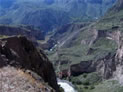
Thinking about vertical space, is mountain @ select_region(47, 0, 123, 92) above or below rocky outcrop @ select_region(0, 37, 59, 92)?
below

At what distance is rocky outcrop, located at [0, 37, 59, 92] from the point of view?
23134 millimetres

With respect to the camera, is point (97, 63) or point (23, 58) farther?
point (97, 63)

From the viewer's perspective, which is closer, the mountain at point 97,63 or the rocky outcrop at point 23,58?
the rocky outcrop at point 23,58

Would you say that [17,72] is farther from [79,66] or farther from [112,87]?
[79,66]

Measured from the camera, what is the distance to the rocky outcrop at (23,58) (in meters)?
23.1

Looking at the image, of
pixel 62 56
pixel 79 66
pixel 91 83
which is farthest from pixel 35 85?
pixel 62 56

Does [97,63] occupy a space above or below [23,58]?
below

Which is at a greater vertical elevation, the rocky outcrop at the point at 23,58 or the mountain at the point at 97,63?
the rocky outcrop at the point at 23,58

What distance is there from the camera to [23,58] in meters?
27.1

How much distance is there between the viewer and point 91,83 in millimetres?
77375

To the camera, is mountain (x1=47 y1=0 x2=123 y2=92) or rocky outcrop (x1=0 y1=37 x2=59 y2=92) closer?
rocky outcrop (x1=0 y1=37 x2=59 y2=92)

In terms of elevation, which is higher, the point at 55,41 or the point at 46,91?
the point at 46,91

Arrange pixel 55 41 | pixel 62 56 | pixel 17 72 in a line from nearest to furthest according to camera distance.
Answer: pixel 17 72 → pixel 62 56 → pixel 55 41

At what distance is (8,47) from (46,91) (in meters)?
8.29
